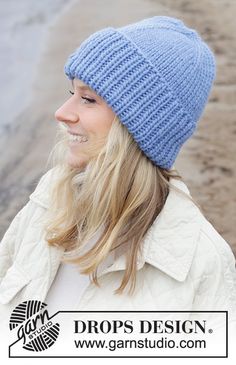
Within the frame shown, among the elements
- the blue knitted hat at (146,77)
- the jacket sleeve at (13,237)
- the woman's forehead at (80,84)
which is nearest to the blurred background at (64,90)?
the jacket sleeve at (13,237)

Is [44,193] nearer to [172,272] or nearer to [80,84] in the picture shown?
[80,84]

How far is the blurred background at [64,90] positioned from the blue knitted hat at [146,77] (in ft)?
6.77

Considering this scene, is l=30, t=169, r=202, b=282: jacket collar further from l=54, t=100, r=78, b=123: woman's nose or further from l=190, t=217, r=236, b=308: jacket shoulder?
l=54, t=100, r=78, b=123: woman's nose

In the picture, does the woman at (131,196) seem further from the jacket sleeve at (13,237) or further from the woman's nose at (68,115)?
the jacket sleeve at (13,237)

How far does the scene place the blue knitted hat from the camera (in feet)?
6.88

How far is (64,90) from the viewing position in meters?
5.93

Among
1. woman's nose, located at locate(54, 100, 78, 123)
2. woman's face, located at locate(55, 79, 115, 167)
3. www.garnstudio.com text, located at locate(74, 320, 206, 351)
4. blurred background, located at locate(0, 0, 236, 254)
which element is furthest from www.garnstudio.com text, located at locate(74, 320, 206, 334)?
blurred background, located at locate(0, 0, 236, 254)

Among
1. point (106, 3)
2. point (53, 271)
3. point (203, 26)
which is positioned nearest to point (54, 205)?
point (53, 271)

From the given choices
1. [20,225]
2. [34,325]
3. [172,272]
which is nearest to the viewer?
[172,272]

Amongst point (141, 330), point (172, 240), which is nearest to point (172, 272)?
point (172, 240)

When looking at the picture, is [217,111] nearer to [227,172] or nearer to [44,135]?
[227,172]

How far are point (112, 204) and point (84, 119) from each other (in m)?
0.25

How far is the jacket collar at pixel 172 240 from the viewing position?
2.04m

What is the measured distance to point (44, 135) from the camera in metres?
5.34
